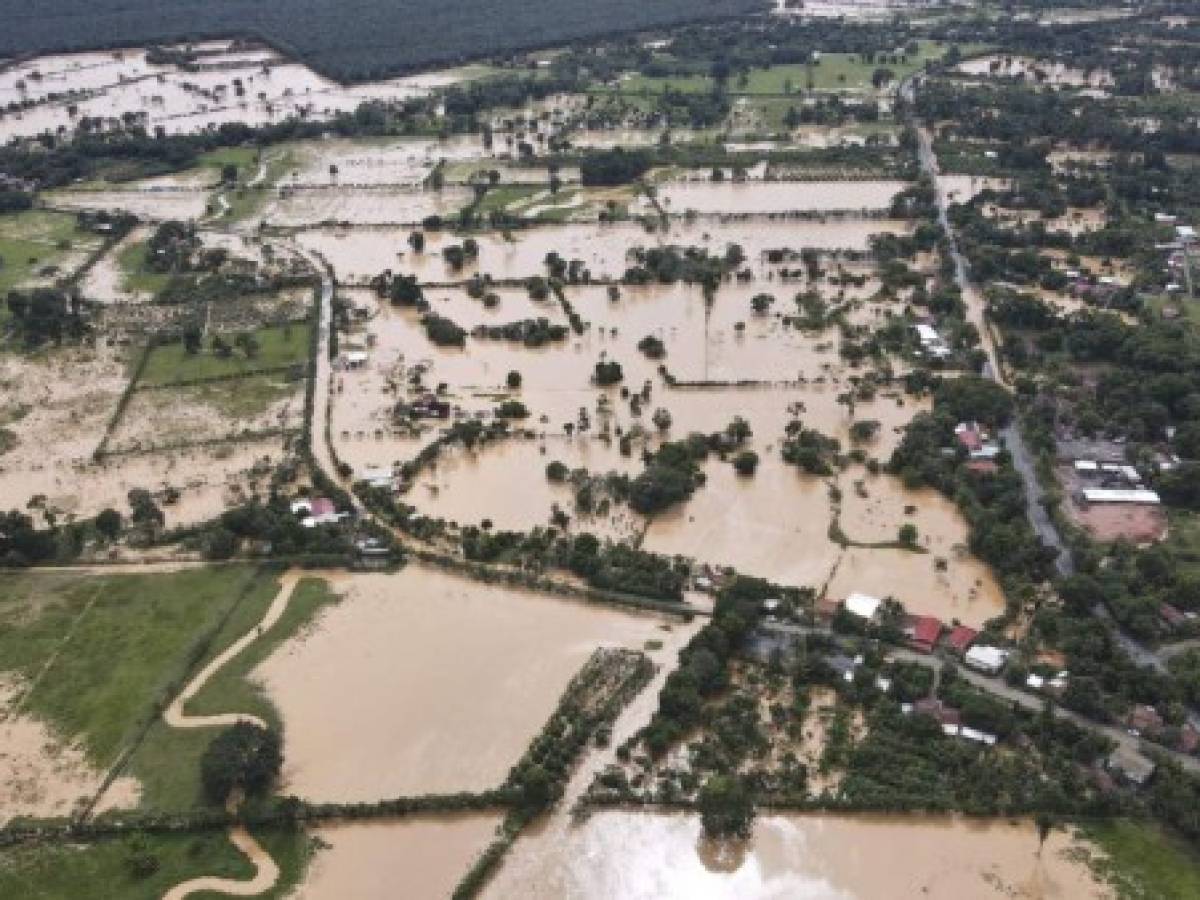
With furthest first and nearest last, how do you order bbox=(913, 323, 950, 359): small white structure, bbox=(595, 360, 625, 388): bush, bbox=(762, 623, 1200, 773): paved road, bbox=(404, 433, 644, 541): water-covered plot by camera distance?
1. bbox=(913, 323, 950, 359): small white structure
2. bbox=(595, 360, 625, 388): bush
3. bbox=(404, 433, 644, 541): water-covered plot
4. bbox=(762, 623, 1200, 773): paved road

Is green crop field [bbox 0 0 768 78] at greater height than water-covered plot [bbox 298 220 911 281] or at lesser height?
greater

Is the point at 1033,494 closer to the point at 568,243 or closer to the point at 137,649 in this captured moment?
the point at 137,649

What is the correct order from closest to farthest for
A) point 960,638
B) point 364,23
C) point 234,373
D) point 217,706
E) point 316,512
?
point 217,706 → point 960,638 → point 316,512 → point 234,373 → point 364,23

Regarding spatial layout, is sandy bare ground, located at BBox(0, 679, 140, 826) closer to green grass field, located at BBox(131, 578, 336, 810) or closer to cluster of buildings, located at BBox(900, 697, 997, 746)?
green grass field, located at BBox(131, 578, 336, 810)

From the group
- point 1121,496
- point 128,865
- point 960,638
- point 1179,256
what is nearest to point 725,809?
point 960,638

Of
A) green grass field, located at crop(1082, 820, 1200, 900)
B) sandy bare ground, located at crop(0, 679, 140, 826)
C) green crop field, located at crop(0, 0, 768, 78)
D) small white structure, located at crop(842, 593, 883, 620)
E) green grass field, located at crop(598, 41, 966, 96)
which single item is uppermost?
green crop field, located at crop(0, 0, 768, 78)

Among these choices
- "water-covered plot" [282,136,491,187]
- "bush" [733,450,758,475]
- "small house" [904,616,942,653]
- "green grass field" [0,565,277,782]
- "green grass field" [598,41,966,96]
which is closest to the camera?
"green grass field" [0,565,277,782]

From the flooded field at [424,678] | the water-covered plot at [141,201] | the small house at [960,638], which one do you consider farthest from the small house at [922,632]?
the water-covered plot at [141,201]


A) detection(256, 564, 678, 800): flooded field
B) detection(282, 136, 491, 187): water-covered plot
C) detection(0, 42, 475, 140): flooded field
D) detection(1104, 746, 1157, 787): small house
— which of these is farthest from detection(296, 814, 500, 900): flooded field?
detection(0, 42, 475, 140): flooded field
